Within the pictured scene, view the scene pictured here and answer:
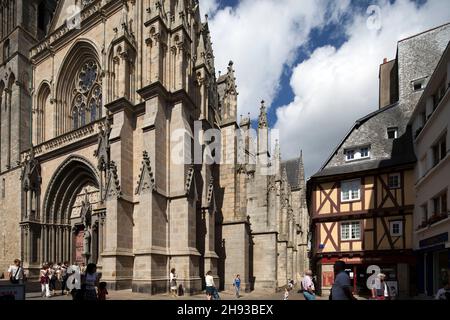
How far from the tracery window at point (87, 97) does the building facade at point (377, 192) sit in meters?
13.7

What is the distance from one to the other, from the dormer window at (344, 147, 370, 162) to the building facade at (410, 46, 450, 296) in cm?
252

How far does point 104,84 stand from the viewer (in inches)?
777

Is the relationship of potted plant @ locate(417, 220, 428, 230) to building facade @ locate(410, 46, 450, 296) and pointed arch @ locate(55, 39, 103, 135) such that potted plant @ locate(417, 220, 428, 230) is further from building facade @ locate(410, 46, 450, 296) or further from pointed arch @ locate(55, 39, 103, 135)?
pointed arch @ locate(55, 39, 103, 135)

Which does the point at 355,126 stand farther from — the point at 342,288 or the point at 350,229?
the point at 342,288

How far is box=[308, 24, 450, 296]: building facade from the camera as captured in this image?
1644 cm

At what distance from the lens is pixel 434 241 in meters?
12.8

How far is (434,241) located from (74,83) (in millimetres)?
21716

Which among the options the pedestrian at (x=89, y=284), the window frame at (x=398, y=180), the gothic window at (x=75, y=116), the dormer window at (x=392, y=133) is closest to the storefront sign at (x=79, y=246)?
the gothic window at (x=75, y=116)

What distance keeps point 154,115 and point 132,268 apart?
6.70 meters

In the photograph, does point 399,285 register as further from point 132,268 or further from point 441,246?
point 132,268

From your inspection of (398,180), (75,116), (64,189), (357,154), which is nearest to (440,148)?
(398,180)

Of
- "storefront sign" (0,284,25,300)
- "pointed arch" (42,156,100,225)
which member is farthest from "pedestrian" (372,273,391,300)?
"pointed arch" (42,156,100,225)

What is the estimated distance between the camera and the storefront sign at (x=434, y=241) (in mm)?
11789

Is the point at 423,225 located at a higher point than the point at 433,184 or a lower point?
lower
